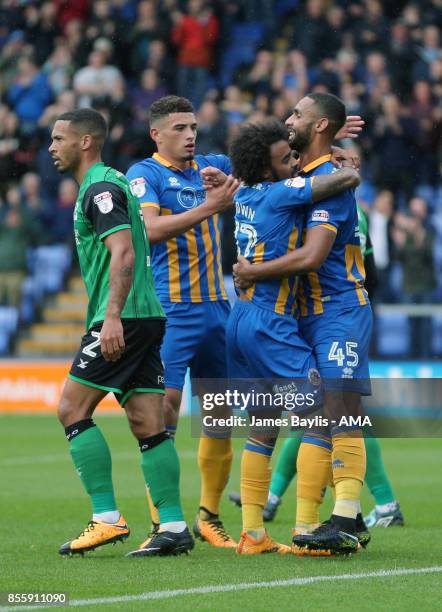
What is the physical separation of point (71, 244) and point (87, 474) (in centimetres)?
1223

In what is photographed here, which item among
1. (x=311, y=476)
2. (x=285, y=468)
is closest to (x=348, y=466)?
(x=311, y=476)

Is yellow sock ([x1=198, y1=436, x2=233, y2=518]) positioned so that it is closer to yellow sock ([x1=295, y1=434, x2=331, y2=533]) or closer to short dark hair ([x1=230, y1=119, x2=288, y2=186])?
yellow sock ([x1=295, y1=434, x2=331, y2=533])

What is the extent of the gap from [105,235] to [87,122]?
68 cm

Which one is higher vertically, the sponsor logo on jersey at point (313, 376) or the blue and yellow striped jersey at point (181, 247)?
the blue and yellow striped jersey at point (181, 247)

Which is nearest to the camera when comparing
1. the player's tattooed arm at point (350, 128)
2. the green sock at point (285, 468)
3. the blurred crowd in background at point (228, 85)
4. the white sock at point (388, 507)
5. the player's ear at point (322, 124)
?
the player's ear at point (322, 124)

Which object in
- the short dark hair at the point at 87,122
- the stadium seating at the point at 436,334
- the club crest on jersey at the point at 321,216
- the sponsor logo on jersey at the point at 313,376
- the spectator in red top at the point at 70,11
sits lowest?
the stadium seating at the point at 436,334

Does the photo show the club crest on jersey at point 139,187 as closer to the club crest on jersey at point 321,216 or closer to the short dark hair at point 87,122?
the short dark hair at point 87,122

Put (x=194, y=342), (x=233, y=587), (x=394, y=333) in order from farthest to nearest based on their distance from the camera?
(x=394, y=333), (x=194, y=342), (x=233, y=587)

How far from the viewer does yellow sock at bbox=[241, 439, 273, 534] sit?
6.62m

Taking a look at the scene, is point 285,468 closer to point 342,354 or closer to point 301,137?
point 342,354

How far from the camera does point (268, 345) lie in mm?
6477

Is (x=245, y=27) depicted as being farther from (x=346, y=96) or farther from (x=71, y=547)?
(x=71, y=547)

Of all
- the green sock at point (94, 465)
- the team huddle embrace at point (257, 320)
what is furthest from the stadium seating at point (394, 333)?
the green sock at point (94, 465)

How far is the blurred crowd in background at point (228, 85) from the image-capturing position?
1794 centimetres
